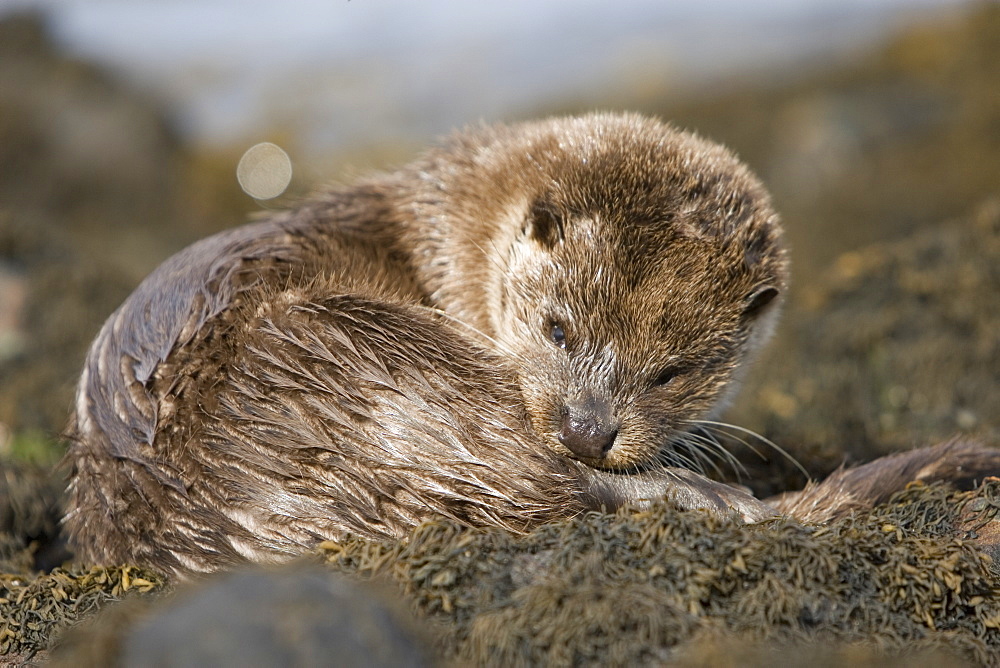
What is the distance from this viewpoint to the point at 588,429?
7.97ft

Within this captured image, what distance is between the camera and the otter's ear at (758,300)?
2787 millimetres

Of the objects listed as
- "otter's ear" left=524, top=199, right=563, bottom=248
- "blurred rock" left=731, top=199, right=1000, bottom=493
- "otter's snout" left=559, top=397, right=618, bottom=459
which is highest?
"otter's ear" left=524, top=199, right=563, bottom=248

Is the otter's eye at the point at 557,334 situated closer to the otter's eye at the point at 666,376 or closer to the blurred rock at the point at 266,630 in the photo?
the otter's eye at the point at 666,376

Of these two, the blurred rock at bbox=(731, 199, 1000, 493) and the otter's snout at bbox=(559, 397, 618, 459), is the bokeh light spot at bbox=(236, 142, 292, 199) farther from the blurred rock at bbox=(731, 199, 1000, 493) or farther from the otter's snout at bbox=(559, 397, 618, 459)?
the otter's snout at bbox=(559, 397, 618, 459)

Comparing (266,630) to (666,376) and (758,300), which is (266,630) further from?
(758,300)

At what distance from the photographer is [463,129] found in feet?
10.9

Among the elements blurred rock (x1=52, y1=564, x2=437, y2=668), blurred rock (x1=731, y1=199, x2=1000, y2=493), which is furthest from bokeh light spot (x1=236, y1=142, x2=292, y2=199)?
blurred rock (x1=52, y1=564, x2=437, y2=668)

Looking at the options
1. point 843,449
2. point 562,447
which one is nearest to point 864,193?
point 843,449

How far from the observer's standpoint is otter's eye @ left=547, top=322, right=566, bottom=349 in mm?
2652

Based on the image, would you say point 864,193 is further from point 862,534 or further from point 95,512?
point 95,512

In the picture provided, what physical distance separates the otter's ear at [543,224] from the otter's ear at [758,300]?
0.65 meters

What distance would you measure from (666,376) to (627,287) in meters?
0.32

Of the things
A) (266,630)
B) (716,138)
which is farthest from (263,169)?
(266,630)

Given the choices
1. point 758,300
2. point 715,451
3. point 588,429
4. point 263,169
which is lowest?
point 715,451
